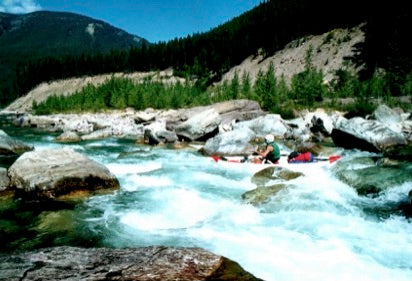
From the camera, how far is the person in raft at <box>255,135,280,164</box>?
1736cm

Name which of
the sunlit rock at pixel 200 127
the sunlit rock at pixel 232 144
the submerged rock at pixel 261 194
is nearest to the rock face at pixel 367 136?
the sunlit rock at pixel 232 144

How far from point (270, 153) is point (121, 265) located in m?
13.5

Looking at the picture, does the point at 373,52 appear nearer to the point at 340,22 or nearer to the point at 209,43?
the point at 340,22

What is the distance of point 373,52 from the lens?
208ft

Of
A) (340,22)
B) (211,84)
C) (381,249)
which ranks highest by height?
(340,22)

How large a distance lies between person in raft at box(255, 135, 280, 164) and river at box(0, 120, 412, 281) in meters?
3.06

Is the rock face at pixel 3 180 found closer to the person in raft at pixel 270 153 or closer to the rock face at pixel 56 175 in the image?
the rock face at pixel 56 175

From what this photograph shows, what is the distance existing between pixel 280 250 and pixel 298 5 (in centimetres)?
10062

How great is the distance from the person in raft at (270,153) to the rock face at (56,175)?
277 inches

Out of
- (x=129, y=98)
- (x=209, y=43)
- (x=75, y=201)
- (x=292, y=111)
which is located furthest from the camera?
(x=209, y=43)

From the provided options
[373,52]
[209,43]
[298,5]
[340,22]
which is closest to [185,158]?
[373,52]

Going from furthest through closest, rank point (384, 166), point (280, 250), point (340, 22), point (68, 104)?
point (340, 22), point (68, 104), point (384, 166), point (280, 250)

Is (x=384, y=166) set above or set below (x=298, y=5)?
below

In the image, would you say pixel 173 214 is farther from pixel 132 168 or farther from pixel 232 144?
pixel 232 144
